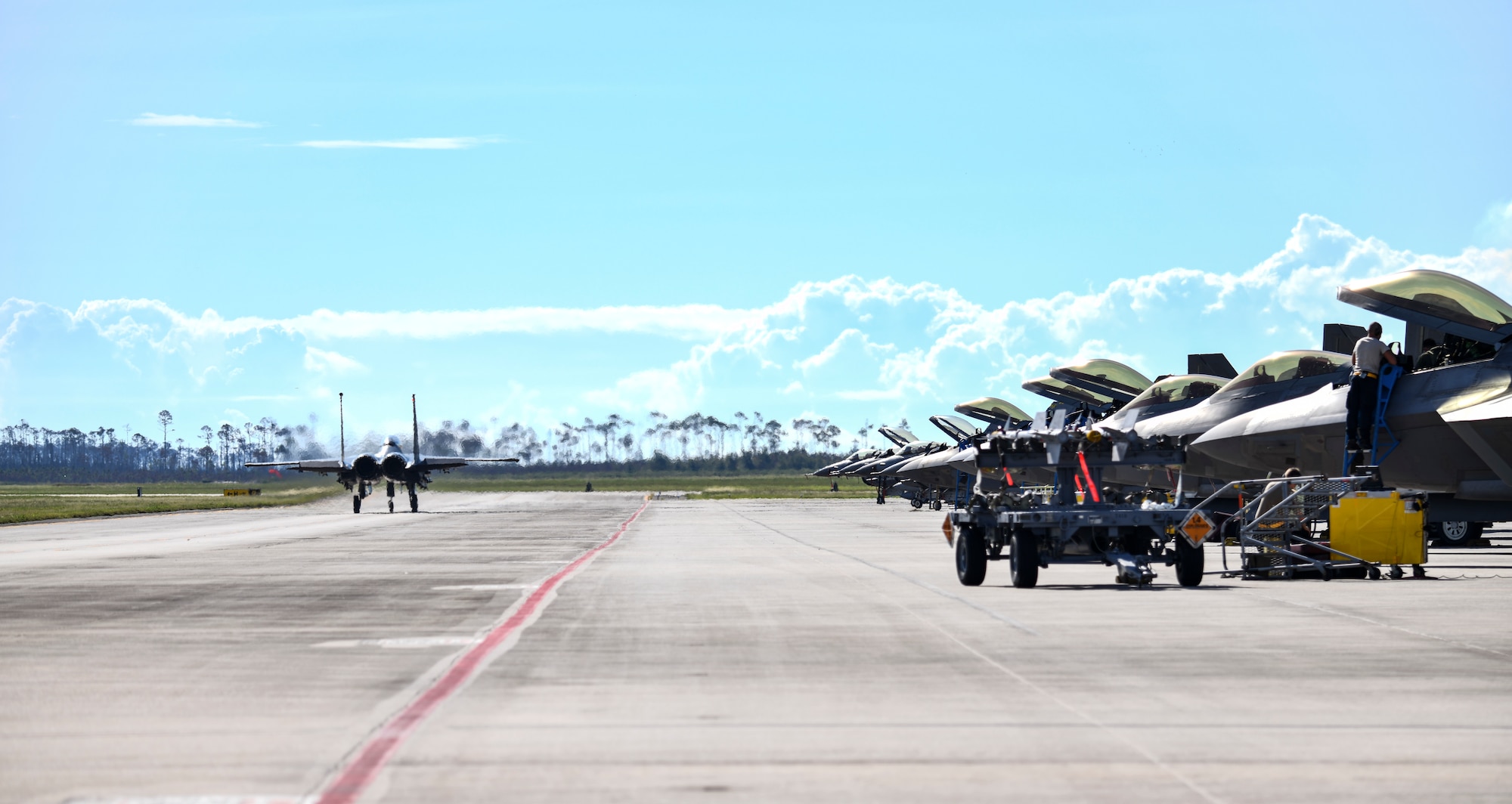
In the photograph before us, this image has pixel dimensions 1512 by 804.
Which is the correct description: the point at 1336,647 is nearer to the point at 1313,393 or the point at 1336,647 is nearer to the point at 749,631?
the point at 749,631

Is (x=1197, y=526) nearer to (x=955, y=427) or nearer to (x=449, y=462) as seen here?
(x=955, y=427)

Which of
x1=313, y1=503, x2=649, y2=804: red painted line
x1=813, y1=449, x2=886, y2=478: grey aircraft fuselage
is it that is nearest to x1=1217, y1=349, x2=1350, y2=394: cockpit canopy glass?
x1=313, y1=503, x2=649, y2=804: red painted line

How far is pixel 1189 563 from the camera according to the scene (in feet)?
62.1

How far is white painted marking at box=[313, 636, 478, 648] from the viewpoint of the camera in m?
12.6

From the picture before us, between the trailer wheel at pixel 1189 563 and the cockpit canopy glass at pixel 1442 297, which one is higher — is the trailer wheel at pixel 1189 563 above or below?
below

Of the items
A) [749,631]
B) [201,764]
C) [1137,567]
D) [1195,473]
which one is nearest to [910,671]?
[749,631]

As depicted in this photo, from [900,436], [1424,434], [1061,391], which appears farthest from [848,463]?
[1424,434]

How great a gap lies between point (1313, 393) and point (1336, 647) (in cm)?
1804

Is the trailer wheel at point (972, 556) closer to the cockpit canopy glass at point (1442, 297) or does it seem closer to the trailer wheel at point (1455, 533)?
the cockpit canopy glass at point (1442, 297)

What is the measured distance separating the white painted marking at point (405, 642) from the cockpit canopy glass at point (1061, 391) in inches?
1350

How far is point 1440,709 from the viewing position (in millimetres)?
8984

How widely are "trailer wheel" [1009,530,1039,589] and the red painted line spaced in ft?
20.9

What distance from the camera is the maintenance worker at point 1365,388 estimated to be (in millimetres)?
22938

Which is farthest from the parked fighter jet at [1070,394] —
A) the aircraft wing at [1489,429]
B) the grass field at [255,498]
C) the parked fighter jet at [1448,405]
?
the grass field at [255,498]
